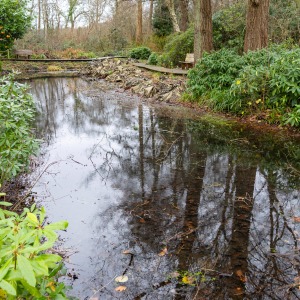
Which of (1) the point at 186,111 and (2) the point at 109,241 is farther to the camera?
(1) the point at 186,111

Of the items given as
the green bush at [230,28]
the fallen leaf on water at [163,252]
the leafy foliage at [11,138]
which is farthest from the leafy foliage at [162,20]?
the fallen leaf on water at [163,252]

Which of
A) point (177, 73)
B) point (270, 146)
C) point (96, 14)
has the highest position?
point (96, 14)

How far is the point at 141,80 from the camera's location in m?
13.5

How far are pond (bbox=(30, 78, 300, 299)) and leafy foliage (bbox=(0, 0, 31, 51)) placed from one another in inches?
292

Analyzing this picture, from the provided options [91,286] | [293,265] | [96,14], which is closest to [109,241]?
[91,286]

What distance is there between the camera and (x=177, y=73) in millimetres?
13312

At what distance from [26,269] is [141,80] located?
506 inches

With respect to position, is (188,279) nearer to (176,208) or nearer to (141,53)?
(176,208)

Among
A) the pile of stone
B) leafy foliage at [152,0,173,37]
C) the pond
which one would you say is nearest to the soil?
the pile of stone

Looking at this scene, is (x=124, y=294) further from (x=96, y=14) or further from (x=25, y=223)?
(x=96, y=14)

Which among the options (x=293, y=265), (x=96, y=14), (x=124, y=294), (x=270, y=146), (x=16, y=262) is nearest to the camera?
(x=16, y=262)

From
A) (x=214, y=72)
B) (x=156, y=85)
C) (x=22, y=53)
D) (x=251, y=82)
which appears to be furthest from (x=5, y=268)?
(x=22, y=53)

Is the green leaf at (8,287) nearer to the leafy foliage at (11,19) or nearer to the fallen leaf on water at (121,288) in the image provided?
the fallen leaf on water at (121,288)

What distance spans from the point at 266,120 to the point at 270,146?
145 centimetres
